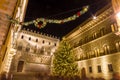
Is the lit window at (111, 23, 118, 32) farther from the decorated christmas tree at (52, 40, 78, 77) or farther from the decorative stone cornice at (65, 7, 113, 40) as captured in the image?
the decorated christmas tree at (52, 40, 78, 77)

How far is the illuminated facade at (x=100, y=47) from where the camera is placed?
17.6 metres

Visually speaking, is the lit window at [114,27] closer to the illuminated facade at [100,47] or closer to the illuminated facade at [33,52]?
the illuminated facade at [100,47]

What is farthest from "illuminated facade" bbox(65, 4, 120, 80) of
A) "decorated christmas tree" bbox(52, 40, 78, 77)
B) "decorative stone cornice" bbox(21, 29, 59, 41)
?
"decorative stone cornice" bbox(21, 29, 59, 41)

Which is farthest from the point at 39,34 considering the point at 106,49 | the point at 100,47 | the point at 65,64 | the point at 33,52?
the point at 106,49

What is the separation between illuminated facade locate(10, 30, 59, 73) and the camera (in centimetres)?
3331

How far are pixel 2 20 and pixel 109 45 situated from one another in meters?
18.5

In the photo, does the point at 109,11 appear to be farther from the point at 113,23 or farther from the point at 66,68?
the point at 66,68

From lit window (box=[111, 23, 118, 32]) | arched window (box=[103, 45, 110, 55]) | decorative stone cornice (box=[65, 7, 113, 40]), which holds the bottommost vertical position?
arched window (box=[103, 45, 110, 55])

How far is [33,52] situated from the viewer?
121ft

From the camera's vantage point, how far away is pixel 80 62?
83.7 ft

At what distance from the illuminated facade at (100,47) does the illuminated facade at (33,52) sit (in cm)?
1493

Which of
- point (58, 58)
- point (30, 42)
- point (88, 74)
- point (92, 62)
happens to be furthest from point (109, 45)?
point (30, 42)

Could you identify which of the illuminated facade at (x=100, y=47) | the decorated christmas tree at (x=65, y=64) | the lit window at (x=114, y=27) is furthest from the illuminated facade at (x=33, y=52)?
the lit window at (x=114, y=27)

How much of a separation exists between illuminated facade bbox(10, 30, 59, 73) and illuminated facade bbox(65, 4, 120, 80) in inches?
588
